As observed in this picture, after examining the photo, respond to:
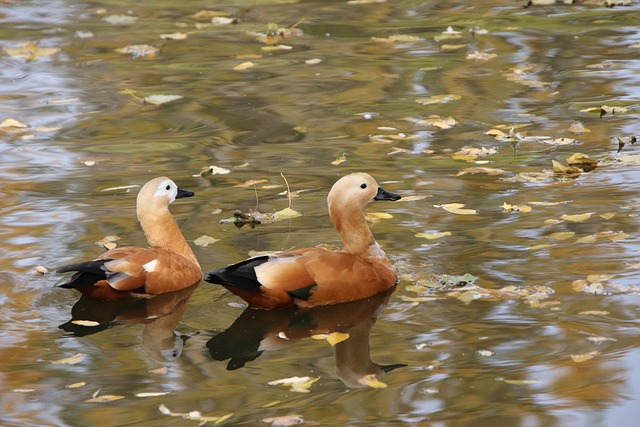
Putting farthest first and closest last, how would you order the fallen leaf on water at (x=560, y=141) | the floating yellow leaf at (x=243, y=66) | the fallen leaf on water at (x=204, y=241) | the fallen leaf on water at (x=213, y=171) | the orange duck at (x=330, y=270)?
the floating yellow leaf at (x=243, y=66) < the fallen leaf on water at (x=560, y=141) < the fallen leaf on water at (x=213, y=171) < the fallen leaf on water at (x=204, y=241) < the orange duck at (x=330, y=270)

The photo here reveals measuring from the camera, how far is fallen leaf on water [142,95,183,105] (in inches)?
443

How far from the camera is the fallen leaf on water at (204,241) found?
7.55 m

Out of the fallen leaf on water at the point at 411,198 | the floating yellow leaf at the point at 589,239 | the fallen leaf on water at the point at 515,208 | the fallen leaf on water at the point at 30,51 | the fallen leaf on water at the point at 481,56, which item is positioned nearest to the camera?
the floating yellow leaf at the point at 589,239

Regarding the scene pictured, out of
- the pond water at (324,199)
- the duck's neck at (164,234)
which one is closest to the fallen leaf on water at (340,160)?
the pond water at (324,199)

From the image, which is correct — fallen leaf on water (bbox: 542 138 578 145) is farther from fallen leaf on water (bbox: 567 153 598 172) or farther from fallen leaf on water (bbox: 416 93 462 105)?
fallen leaf on water (bbox: 416 93 462 105)

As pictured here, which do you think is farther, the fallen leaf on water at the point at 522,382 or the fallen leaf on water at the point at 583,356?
the fallen leaf on water at the point at 583,356

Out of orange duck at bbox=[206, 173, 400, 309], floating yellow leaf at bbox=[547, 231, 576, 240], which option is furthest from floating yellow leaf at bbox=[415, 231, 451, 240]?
floating yellow leaf at bbox=[547, 231, 576, 240]

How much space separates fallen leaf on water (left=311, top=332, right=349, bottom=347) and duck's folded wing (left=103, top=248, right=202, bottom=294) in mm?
1126

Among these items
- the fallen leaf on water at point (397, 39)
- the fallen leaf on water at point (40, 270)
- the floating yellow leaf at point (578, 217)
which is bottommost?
the fallen leaf on water at point (40, 270)

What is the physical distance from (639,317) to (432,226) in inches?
74.6

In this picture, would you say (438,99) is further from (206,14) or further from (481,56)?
(206,14)

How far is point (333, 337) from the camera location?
6113 mm

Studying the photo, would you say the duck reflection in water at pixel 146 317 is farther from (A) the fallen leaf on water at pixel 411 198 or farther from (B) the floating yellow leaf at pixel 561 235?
(B) the floating yellow leaf at pixel 561 235

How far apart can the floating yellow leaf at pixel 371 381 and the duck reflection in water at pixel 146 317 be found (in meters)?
1.04
